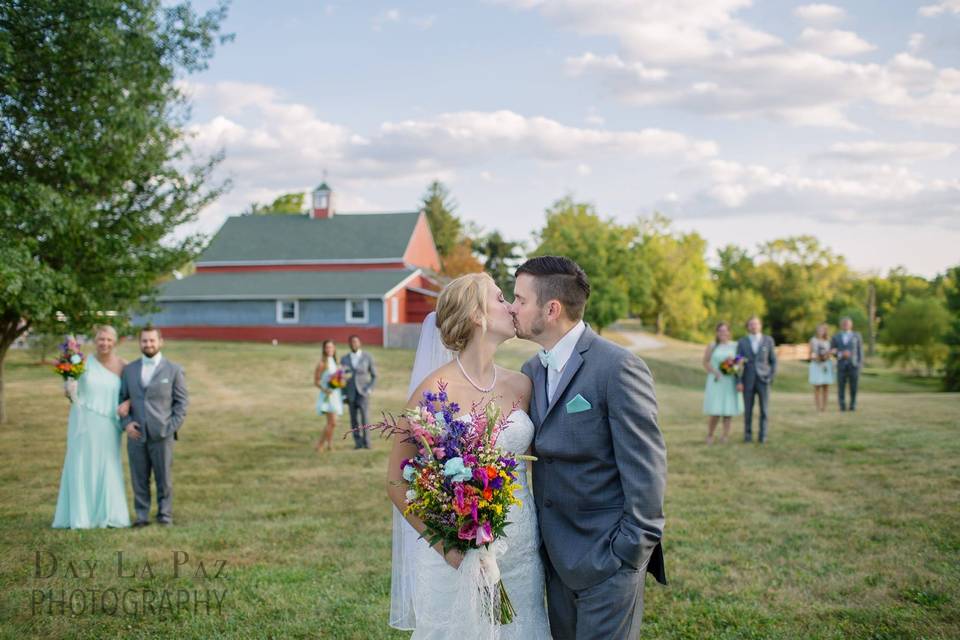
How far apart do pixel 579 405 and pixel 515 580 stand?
1130 mm

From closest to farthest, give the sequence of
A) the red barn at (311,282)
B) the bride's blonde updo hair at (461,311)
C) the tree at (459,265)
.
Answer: the bride's blonde updo hair at (461,311), the red barn at (311,282), the tree at (459,265)

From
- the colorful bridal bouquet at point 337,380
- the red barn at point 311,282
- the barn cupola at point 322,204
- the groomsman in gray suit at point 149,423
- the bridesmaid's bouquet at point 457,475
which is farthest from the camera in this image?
the barn cupola at point 322,204

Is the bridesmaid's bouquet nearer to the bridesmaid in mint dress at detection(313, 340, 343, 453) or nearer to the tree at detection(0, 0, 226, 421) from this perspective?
the tree at detection(0, 0, 226, 421)

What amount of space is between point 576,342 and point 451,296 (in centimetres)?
79

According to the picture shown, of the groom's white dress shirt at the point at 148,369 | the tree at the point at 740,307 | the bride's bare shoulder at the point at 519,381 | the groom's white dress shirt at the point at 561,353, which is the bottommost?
the groom's white dress shirt at the point at 148,369

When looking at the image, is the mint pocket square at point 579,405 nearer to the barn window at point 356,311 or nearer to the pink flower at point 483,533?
the pink flower at point 483,533

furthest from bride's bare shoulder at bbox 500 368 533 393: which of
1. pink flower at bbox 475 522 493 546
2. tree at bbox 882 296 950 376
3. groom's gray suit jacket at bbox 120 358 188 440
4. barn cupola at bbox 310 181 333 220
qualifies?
tree at bbox 882 296 950 376

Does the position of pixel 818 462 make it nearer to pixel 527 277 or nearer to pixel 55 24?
pixel 527 277

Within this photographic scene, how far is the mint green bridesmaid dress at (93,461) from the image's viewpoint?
9.54 metres

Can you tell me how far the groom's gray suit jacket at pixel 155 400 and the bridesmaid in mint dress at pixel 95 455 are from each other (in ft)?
0.75

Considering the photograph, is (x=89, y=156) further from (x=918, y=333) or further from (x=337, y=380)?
(x=918, y=333)

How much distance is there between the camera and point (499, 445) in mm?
3973

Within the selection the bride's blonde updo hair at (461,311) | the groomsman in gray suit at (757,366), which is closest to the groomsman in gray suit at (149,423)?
the bride's blonde updo hair at (461,311)

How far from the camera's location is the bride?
4.12m
